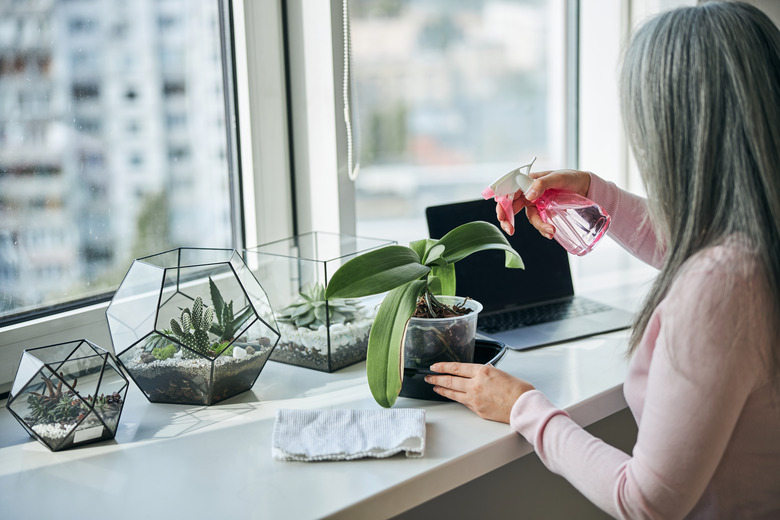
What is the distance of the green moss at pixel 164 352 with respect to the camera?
3.16 feet

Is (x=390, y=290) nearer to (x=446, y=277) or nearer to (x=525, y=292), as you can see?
(x=446, y=277)

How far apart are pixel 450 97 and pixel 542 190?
2.18 meters

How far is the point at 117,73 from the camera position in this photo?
3.94 ft

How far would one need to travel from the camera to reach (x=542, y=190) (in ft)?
3.47

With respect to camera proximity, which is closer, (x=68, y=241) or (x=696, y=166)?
(x=696, y=166)

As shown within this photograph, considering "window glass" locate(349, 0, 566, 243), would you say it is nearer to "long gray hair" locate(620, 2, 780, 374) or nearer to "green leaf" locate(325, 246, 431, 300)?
"green leaf" locate(325, 246, 431, 300)

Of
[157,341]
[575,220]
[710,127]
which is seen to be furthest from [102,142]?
[710,127]

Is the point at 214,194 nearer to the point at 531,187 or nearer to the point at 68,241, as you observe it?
the point at 68,241

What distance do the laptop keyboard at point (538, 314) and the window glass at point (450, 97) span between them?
72cm

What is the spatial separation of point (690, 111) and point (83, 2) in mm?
927

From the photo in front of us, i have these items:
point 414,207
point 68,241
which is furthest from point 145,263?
point 414,207

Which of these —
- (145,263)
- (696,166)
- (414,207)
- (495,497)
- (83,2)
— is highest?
(83,2)

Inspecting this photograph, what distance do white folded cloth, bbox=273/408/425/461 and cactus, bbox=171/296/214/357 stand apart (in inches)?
6.0

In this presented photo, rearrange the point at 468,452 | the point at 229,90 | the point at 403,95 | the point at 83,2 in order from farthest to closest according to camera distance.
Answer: the point at 403,95
the point at 229,90
the point at 83,2
the point at 468,452
